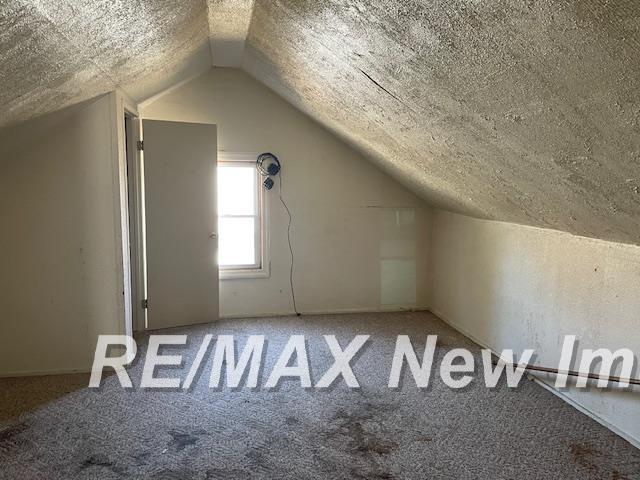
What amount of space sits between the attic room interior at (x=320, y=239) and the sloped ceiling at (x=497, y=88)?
1 cm

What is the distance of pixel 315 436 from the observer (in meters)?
2.48

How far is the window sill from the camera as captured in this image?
4.58 m

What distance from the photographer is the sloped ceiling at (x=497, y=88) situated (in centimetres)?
126

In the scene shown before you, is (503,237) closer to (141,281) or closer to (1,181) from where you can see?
(141,281)

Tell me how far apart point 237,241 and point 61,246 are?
1.79m

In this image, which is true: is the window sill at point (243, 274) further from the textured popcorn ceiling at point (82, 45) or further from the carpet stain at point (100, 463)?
the carpet stain at point (100, 463)

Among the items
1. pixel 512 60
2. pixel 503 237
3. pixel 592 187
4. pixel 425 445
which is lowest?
pixel 425 445

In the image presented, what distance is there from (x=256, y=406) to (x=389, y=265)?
98.8 inches

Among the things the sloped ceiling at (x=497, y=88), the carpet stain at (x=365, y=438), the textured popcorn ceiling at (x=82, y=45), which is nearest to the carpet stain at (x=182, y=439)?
the carpet stain at (x=365, y=438)

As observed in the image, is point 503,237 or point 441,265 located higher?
point 503,237

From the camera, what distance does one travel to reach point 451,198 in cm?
389

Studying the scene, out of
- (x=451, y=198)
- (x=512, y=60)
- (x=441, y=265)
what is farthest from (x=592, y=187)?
(x=441, y=265)

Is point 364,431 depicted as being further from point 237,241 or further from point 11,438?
point 237,241

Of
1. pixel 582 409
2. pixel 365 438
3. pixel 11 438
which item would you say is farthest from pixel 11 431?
pixel 582 409
